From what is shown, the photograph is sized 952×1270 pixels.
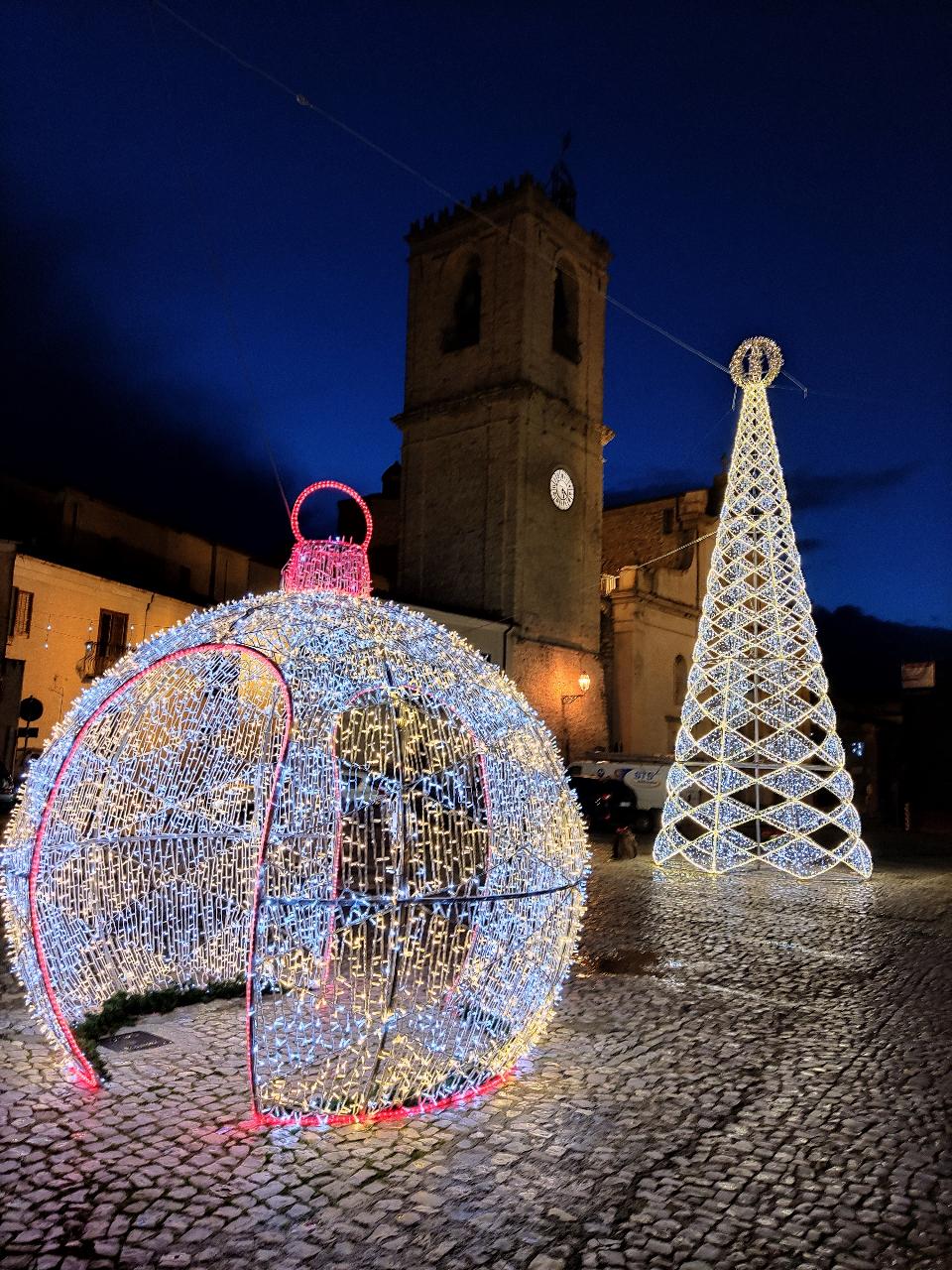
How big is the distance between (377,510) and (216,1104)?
110 feet

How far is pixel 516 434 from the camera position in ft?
92.4

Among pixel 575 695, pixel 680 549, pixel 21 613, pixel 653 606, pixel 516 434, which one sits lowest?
pixel 575 695

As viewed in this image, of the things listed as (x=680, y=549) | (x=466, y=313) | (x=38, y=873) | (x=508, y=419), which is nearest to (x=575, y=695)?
(x=680, y=549)

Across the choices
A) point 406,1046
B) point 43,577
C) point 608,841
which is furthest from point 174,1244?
point 43,577

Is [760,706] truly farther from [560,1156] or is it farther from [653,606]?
[653,606]

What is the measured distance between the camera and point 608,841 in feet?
64.9

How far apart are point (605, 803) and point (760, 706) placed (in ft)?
21.8

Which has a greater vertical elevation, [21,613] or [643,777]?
[21,613]

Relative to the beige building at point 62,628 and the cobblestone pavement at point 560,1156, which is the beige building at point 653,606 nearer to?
the beige building at point 62,628

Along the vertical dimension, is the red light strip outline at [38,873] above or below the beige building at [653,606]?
below

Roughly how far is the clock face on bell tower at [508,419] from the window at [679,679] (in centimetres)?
562

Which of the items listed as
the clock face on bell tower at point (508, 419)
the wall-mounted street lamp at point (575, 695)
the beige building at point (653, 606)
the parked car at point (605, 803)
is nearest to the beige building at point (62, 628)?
the clock face on bell tower at point (508, 419)

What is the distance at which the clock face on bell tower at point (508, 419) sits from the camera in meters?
28.4

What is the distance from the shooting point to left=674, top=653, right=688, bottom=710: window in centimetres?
3481
